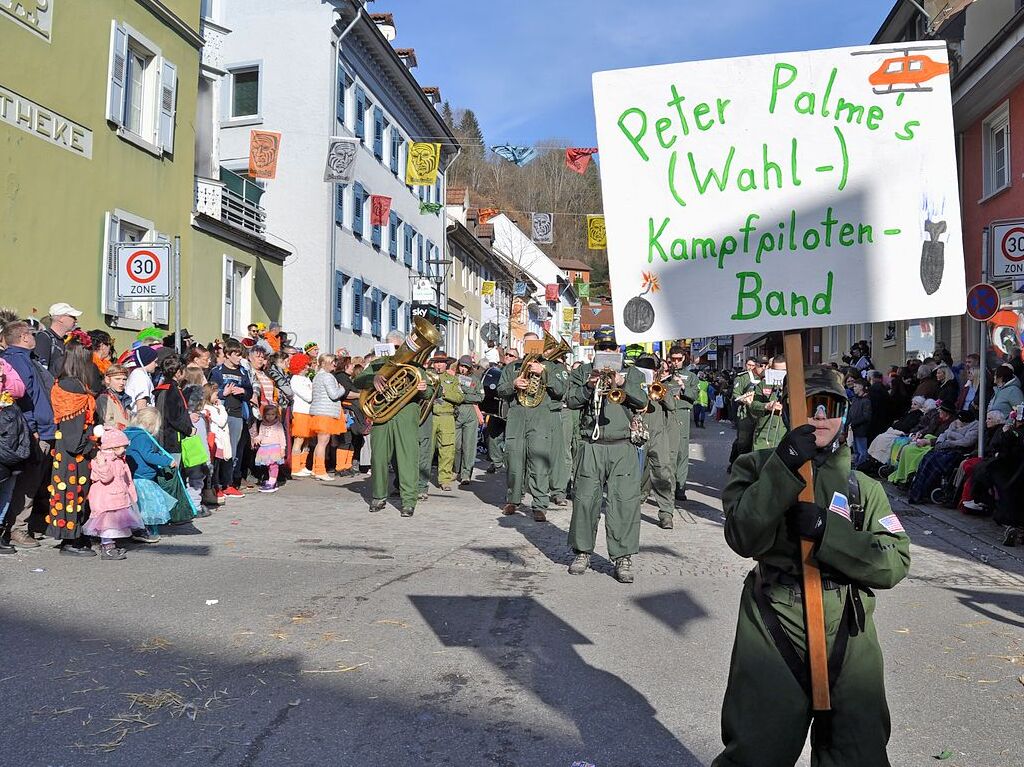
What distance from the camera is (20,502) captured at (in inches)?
332

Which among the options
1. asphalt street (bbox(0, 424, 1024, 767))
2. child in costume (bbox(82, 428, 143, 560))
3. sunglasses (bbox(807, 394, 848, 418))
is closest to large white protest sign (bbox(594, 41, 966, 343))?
sunglasses (bbox(807, 394, 848, 418))

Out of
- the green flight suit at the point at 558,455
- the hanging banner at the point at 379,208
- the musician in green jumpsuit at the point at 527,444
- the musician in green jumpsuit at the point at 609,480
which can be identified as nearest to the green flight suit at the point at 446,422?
the green flight suit at the point at 558,455

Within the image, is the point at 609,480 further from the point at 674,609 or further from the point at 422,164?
the point at 422,164

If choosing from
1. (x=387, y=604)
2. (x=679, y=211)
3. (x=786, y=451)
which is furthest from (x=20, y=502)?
(x=786, y=451)

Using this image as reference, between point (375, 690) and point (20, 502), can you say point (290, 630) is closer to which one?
point (375, 690)

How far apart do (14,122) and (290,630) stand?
35.8 ft

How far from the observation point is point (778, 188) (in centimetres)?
361

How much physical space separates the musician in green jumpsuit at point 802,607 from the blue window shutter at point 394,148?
108ft

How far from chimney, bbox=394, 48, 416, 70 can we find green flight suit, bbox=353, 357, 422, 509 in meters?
25.0

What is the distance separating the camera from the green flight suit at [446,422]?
1431 cm

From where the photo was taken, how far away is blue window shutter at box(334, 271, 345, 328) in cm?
2825

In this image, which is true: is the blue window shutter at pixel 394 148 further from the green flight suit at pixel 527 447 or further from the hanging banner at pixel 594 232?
the green flight suit at pixel 527 447

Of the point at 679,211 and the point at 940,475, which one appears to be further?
the point at 940,475

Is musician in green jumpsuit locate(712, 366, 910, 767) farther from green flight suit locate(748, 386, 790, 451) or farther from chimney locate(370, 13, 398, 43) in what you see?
chimney locate(370, 13, 398, 43)
